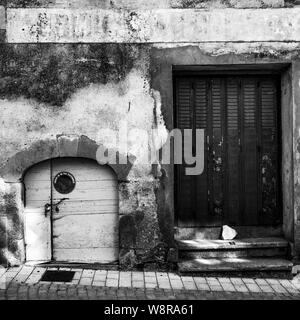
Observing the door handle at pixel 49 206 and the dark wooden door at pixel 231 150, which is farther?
the dark wooden door at pixel 231 150

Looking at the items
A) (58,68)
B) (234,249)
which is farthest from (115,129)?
(234,249)

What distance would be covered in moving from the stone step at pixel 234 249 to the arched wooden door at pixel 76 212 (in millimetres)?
1159

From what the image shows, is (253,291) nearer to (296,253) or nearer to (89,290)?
(296,253)

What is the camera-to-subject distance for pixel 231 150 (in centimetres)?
755

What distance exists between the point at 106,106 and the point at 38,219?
2.05m

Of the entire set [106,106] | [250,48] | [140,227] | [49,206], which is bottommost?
[140,227]

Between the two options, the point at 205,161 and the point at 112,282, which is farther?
the point at 205,161

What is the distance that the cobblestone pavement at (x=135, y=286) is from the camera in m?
6.07

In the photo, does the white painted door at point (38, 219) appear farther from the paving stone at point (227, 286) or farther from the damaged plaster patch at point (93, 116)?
the paving stone at point (227, 286)

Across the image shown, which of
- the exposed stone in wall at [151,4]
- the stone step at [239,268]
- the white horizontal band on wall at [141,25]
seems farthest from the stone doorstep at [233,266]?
the exposed stone in wall at [151,4]

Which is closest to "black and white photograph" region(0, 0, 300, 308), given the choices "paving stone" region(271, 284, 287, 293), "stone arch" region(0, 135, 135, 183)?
"stone arch" region(0, 135, 135, 183)

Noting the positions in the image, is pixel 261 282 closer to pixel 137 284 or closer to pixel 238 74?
pixel 137 284

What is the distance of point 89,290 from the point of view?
621 centimetres

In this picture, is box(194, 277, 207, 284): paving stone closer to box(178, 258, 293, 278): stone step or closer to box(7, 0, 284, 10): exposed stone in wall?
box(178, 258, 293, 278): stone step
